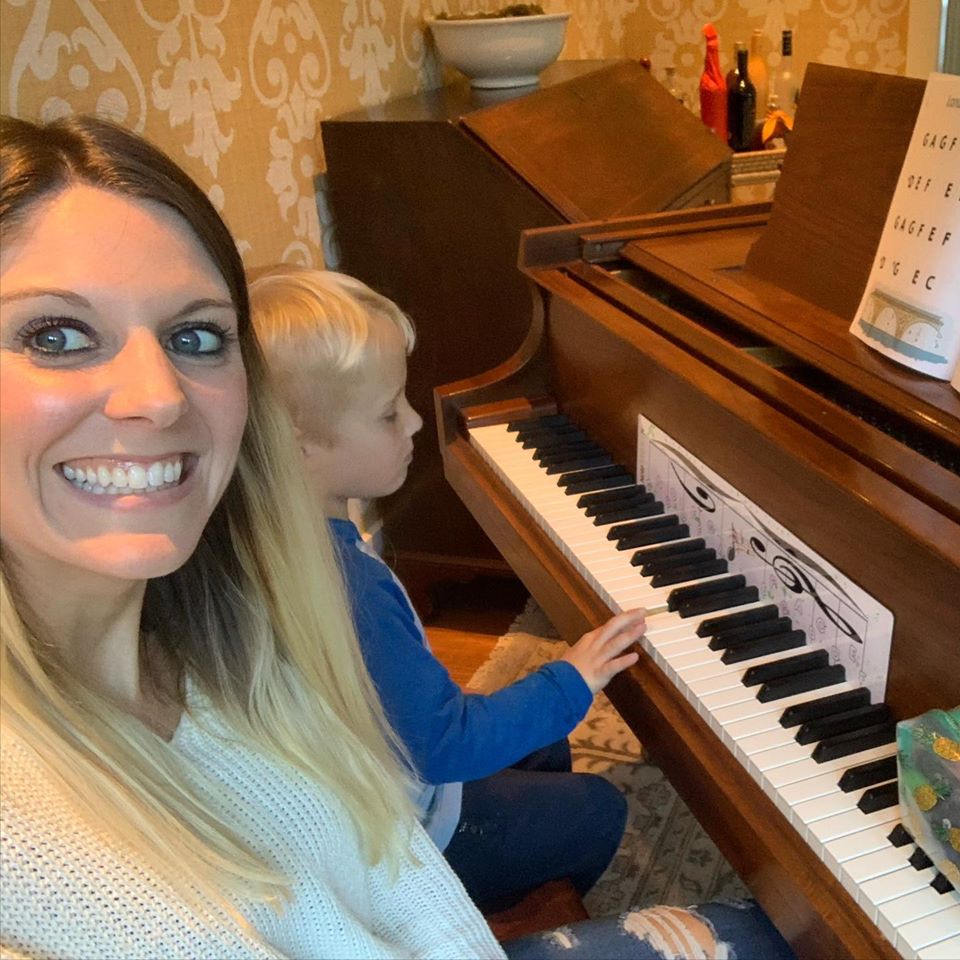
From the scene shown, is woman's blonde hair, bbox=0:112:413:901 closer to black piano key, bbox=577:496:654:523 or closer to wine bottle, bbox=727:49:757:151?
black piano key, bbox=577:496:654:523

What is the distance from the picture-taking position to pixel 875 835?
2.87 ft

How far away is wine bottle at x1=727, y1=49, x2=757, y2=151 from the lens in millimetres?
3336

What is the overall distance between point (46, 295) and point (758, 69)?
3.35m

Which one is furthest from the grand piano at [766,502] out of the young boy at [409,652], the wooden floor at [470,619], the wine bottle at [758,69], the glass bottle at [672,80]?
the glass bottle at [672,80]

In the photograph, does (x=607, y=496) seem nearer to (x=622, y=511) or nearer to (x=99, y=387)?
(x=622, y=511)

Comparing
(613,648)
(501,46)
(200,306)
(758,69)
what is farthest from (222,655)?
(758,69)

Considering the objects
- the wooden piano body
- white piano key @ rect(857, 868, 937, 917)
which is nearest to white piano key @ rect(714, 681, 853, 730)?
white piano key @ rect(857, 868, 937, 917)

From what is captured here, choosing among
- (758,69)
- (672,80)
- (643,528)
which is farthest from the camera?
(672,80)

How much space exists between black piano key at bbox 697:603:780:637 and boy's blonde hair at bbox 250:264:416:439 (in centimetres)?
51

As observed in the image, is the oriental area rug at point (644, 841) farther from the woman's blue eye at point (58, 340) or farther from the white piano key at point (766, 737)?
the woman's blue eye at point (58, 340)

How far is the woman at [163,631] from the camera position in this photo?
720 mm

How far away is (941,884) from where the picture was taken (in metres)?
0.82

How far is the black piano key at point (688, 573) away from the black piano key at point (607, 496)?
194 millimetres

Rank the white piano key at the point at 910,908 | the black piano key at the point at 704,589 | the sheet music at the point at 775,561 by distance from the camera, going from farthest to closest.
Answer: the black piano key at the point at 704,589, the sheet music at the point at 775,561, the white piano key at the point at 910,908
